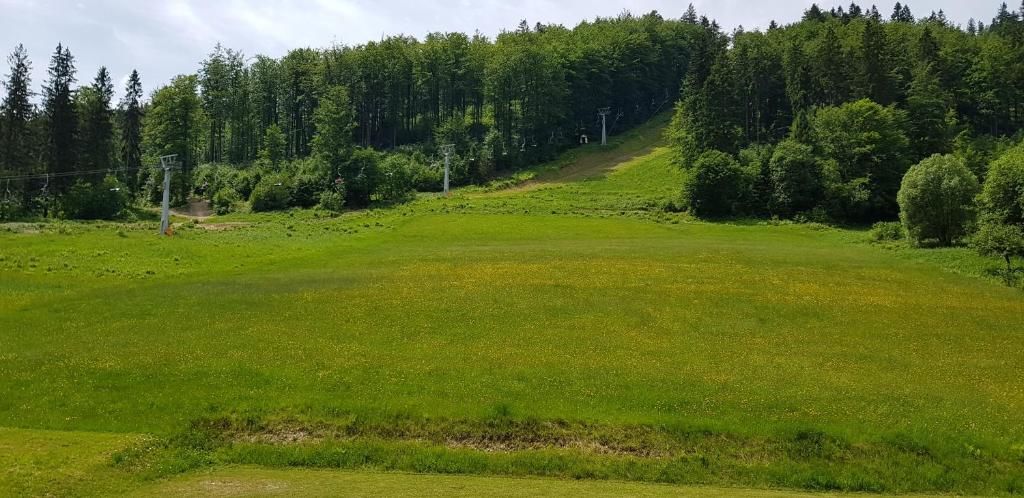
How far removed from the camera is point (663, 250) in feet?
194

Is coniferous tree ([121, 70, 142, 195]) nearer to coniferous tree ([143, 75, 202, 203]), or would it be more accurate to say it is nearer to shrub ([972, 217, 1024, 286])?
coniferous tree ([143, 75, 202, 203])

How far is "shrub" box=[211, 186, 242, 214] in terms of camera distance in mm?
100750

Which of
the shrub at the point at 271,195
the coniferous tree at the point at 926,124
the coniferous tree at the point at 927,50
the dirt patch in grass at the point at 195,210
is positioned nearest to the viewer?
the coniferous tree at the point at 926,124

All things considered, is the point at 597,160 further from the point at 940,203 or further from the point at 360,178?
the point at 940,203

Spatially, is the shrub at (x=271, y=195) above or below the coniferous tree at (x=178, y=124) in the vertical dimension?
below

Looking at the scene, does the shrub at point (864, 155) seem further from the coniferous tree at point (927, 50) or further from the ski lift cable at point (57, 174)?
the ski lift cable at point (57, 174)

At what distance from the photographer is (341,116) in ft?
344

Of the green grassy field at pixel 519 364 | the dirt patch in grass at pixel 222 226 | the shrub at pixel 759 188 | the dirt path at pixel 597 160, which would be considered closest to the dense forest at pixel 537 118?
the shrub at pixel 759 188

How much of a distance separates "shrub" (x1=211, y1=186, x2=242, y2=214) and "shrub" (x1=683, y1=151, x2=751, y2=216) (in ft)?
208

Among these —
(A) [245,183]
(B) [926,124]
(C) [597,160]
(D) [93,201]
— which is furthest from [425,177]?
(B) [926,124]

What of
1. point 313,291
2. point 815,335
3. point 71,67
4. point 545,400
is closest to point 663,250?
point 815,335

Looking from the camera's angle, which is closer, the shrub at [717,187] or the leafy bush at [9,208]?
the leafy bush at [9,208]

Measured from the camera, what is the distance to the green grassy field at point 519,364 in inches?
920

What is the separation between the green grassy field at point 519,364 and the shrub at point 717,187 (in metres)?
26.8
